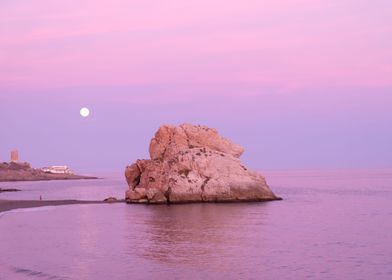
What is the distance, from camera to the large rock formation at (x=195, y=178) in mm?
74625

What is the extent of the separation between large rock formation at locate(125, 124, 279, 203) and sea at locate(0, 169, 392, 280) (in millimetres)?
8316

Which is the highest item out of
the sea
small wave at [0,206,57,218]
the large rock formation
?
the large rock formation

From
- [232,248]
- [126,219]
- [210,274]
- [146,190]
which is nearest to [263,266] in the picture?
[210,274]

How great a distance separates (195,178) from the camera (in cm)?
7481

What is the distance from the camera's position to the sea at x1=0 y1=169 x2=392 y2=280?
30.1 meters

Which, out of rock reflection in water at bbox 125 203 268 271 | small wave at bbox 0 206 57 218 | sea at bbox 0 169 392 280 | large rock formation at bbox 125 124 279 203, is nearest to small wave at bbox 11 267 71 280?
sea at bbox 0 169 392 280

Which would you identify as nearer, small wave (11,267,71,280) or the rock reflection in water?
small wave (11,267,71,280)

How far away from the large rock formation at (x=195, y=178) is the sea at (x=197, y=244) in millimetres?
8316

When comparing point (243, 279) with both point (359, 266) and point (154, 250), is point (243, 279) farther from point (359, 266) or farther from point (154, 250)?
point (154, 250)

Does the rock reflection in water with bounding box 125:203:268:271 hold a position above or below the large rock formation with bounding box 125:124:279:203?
below

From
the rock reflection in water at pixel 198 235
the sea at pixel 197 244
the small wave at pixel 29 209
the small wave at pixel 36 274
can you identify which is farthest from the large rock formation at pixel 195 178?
the small wave at pixel 36 274

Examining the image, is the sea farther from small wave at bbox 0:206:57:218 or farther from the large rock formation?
the large rock formation

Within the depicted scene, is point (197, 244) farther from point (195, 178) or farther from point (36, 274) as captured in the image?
point (195, 178)

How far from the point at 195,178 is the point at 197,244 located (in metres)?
35.4
